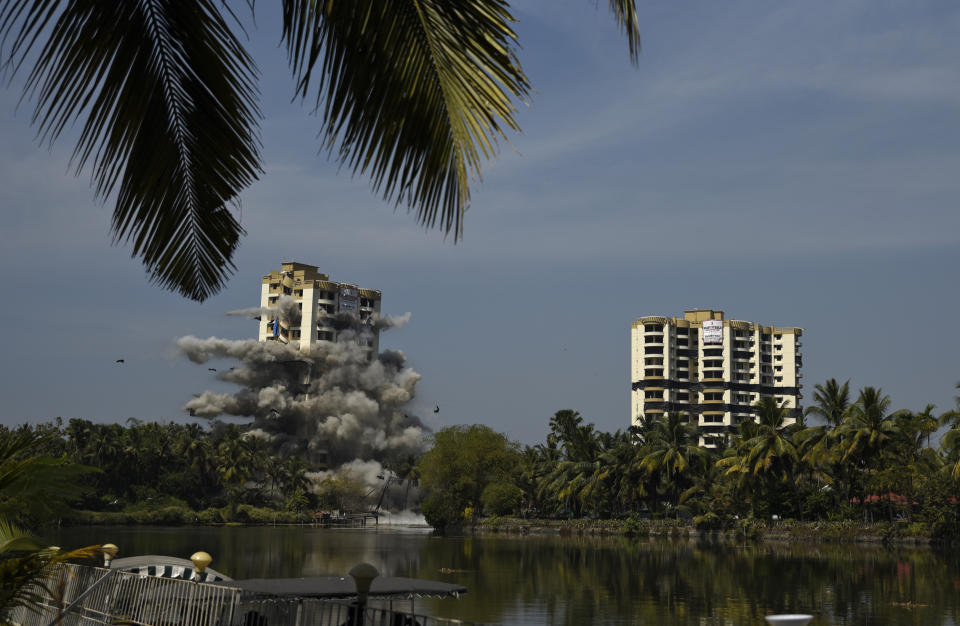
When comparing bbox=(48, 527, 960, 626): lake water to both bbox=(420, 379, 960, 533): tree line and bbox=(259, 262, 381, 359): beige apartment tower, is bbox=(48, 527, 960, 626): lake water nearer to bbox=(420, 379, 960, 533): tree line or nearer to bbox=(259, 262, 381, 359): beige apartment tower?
bbox=(420, 379, 960, 533): tree line

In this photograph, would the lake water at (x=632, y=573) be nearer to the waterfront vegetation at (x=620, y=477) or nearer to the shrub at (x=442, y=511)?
the waterfront vegetation at (x=620, y=477)

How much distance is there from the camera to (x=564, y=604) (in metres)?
39.2

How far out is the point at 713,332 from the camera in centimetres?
15412

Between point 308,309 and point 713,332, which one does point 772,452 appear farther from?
point 308,309

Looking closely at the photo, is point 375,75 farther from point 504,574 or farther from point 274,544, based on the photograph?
point 274,544

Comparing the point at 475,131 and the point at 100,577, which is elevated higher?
the point at 475,131

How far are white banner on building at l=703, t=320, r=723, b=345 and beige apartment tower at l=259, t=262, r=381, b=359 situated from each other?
6200 cm

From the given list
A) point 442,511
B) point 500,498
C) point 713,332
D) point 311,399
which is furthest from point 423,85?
point 311,399

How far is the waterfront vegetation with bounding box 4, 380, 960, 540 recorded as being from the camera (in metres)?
68.4

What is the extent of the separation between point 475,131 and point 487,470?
93864 mm

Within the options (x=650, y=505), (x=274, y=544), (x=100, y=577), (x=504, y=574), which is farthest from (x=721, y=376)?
(x=100, y=577)

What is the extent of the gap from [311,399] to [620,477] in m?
90.7

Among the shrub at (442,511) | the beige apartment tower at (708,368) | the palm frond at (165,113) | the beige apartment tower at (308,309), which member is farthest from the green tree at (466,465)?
the palm frond at (165,113)

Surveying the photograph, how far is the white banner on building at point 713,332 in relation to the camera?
505 ft
